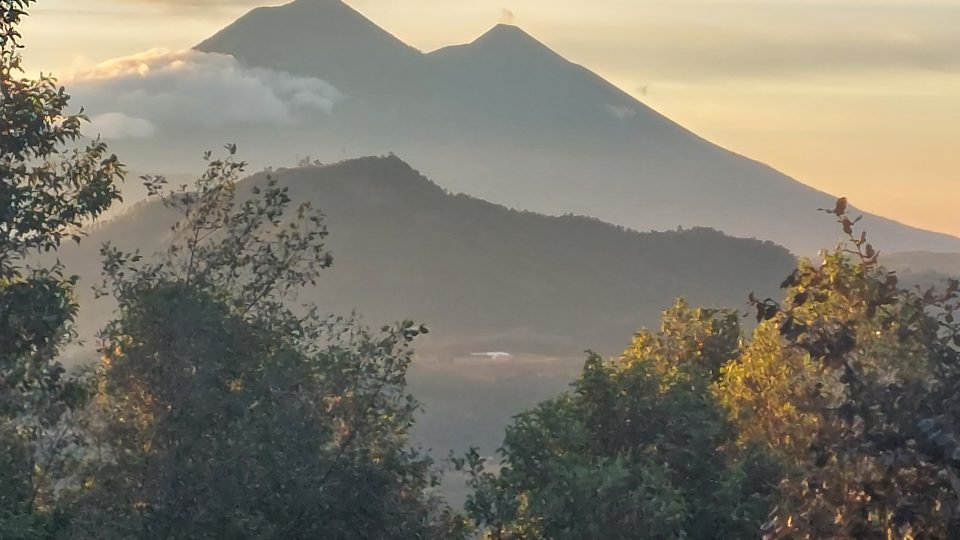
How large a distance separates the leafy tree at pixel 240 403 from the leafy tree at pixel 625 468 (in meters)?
1.61

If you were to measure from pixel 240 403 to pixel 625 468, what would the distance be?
6.13 metres

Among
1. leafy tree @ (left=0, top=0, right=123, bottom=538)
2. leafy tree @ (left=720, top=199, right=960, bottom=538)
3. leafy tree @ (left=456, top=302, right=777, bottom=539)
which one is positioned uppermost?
leafy tree @ (left=0, top=0, right=123, bottom=538)

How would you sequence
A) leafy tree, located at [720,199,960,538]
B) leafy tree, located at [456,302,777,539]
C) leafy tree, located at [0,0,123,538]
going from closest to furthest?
leafy tree, located at [720,199,960,538] < leafy tree, located at [0,0,123,538] < leafy tree, located at [456,302,777,539]

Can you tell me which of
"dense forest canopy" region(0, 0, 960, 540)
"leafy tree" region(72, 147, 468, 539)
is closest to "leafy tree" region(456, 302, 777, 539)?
"dense forest canopy" region(0, 0, 960, 540)

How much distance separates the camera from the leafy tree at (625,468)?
2009 cm

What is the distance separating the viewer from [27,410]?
18.0 meters

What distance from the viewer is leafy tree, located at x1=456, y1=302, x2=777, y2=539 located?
2009cm

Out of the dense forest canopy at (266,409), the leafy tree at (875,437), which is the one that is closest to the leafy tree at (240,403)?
the dense forest canopy at (266,409)

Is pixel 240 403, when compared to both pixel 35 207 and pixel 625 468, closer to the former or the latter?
pixel 35 207

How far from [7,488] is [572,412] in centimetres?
944

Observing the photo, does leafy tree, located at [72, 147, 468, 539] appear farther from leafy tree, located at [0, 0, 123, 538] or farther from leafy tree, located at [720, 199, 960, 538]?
leafy tree, located at [720, 199, 960, 538]

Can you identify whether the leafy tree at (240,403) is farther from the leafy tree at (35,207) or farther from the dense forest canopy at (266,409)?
the leafy tree at (35,207)

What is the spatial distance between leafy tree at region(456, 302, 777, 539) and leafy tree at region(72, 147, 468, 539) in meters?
1.61

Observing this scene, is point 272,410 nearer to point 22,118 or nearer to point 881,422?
point 22,118
